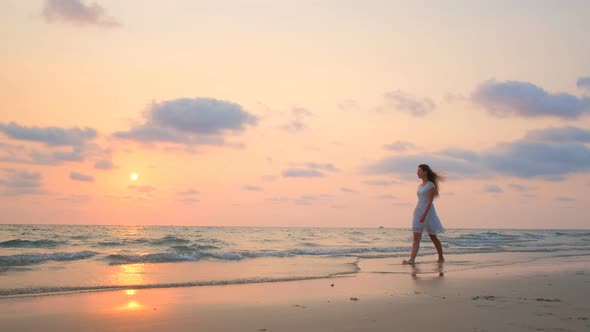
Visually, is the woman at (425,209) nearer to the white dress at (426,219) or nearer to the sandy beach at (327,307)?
the white dress at (426,219)

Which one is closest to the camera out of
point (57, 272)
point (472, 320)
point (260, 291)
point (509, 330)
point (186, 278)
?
point (509, 330)

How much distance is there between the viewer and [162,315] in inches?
205

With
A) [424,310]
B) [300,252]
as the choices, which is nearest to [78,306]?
[424,310]

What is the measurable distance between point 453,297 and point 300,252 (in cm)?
1077

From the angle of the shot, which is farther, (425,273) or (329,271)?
(329,271)

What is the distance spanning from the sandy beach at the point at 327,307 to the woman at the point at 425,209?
301 cm

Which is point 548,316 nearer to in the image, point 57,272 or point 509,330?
point 509,330

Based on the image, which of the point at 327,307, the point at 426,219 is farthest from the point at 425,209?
the point at 327,307

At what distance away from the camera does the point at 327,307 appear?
5586 millimetres

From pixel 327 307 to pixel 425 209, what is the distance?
20.2 feet

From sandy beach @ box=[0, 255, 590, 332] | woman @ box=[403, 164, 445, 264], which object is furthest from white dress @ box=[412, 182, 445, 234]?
sandy beach @ box=[0, 255, 590, 332]

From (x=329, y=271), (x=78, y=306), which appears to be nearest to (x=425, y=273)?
(x=329, y=271)

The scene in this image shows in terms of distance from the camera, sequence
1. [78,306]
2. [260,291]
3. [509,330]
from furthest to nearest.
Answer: [260,291], [78,306], [509,330]

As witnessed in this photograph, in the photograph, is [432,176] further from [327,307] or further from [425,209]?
[327,307]
